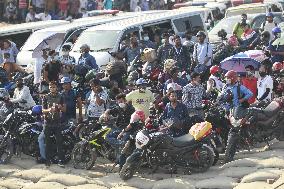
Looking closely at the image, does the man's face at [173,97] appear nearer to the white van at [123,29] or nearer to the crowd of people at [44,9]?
the white van at [123,29]

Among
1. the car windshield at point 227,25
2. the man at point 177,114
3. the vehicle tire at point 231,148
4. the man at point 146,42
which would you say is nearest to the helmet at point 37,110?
the man at point 177,114

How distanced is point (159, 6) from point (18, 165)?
17841 mm

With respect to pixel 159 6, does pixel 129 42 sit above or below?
below

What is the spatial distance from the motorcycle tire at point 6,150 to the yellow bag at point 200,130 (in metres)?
3.60

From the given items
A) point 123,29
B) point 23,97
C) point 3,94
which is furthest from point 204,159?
point 123,29

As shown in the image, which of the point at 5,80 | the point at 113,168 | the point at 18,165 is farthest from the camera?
the point at 5,80

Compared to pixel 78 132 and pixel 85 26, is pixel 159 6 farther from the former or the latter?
pixel 78 132

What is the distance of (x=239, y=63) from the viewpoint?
41.3 ft

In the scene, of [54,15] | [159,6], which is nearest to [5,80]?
[54,15]

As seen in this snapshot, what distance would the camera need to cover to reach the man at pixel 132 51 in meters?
15.0

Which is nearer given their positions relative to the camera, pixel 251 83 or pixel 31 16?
pixel 251 83

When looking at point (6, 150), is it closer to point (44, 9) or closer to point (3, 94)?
point (3, 94)

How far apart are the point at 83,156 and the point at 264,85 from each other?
11.2ft

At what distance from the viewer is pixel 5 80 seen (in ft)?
46.9
